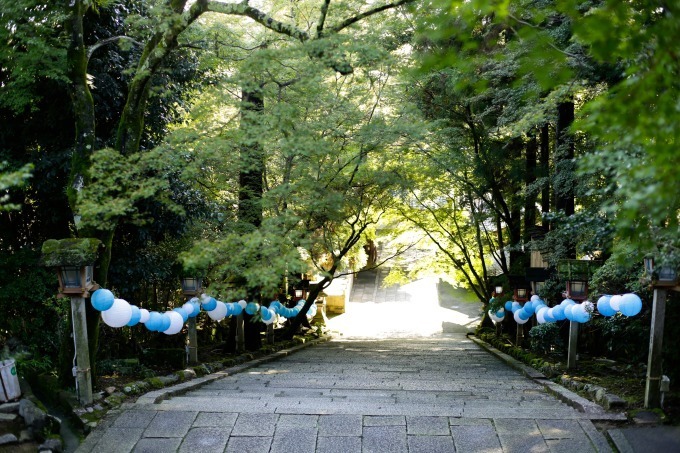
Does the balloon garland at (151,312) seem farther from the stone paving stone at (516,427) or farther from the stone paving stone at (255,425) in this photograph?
the stone paving stone at (516,427)

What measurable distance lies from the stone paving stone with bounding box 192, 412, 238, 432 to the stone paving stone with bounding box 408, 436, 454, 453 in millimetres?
1773

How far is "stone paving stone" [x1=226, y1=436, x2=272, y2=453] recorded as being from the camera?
5273 mm

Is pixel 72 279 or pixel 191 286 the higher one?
pixel 72 279

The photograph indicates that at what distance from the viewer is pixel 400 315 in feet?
91.8

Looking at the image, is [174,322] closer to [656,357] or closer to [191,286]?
[191,286]

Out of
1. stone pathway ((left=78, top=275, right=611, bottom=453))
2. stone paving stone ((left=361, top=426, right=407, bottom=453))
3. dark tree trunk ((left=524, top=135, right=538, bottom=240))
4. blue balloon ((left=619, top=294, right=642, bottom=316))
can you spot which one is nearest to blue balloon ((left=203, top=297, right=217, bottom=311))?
stone pathway ((left=78, top=275, right=611, bottom=453))

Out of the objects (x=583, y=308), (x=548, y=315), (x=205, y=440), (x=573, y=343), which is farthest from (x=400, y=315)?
(x=205, y=440)

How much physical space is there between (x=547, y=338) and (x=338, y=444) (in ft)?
21.6

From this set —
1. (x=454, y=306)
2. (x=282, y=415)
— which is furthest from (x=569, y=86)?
(x=454, y=306)

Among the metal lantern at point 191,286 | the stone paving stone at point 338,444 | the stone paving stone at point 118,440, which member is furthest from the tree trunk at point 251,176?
the stone paving stone at point 338,444

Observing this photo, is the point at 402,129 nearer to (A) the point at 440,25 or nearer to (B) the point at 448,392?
(B) the point at 448,392

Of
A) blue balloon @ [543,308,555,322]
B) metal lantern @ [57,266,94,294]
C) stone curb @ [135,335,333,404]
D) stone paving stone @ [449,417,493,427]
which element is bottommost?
stone curb @ [135,335,333,404]

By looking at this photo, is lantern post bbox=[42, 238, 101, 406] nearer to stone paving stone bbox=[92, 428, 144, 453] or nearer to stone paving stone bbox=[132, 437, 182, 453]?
stone paving stone bbox=[92, 428, 144, 453]

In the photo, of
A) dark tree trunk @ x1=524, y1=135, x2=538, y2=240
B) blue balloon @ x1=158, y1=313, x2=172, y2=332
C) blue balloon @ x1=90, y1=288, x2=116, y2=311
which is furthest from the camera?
dark tree trunk @ x1=524, y1=135, x2=538, y2=240
